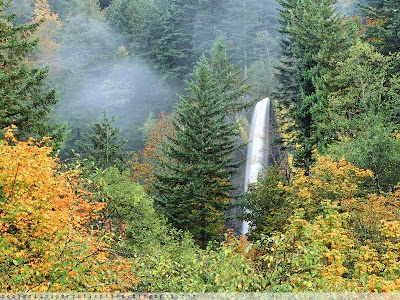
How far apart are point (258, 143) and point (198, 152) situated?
1136 centimetres

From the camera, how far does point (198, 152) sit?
28750 mm

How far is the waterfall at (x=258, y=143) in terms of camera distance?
3688 cm

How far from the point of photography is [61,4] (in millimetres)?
65062

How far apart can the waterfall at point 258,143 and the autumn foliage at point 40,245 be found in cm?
2332

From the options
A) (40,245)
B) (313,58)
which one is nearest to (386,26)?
(313,58)

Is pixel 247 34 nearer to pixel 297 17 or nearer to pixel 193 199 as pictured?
pixel 297 17

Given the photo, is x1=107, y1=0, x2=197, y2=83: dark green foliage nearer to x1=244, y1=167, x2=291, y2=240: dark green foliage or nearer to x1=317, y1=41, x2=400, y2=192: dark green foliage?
x1=317, y1=41, x2=400, y2=192: dark green foliage

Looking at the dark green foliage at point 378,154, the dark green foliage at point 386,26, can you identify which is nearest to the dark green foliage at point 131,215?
the dark green foliage at point 378,154

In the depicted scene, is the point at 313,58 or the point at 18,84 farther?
the point at 313,58

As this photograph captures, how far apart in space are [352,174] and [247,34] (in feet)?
113

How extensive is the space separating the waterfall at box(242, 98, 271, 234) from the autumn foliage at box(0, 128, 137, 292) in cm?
2332

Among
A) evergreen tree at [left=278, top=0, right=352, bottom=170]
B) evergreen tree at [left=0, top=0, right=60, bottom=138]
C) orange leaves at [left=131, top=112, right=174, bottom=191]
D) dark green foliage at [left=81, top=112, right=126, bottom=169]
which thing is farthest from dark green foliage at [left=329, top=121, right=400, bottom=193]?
orange leaves at [left=131, top=112, right=174, bottom=191]

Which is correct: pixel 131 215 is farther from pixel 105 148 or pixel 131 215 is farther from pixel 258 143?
pixel 258 143

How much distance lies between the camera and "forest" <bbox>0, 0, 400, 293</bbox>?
9.62m
